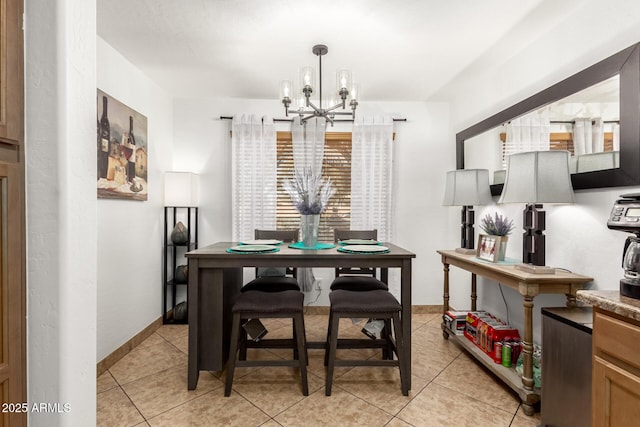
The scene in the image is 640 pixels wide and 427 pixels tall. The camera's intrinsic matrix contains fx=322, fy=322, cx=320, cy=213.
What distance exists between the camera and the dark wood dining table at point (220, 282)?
6.94ft

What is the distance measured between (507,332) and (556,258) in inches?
25.2

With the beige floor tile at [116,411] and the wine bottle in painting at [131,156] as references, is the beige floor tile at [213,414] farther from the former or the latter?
the wine bottle in painting at [131,156]

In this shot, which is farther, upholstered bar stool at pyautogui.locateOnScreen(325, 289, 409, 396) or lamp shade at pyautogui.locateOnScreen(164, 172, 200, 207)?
lamp shade at pyautogui.locateOnScreen(164, 172, 200, 207)

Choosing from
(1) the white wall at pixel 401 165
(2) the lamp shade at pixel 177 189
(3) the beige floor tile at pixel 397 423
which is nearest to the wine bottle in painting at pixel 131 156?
(2) the lamp shade at pixel 177 189

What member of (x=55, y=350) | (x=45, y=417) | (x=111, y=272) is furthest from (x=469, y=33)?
(x=111, y=272)

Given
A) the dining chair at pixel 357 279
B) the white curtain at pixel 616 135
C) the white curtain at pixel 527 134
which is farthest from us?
the dining chair at pixel 357 279

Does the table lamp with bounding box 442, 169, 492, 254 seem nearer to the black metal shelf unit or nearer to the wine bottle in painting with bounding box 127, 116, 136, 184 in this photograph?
the black metal shelf unit

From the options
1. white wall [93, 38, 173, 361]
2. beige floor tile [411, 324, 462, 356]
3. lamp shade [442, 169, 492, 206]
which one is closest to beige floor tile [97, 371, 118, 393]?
white wall [93, 38, 173, 361]

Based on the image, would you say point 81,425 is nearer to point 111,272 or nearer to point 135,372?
point 135,372

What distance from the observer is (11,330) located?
959 millimetres

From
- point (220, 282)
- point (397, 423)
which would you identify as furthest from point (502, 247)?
point (220, 282)

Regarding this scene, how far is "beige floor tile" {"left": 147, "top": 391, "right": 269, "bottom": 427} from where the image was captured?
5.93ft

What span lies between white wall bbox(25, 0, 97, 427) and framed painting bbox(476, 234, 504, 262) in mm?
2473

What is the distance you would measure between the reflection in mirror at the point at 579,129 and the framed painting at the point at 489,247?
1.72ft
